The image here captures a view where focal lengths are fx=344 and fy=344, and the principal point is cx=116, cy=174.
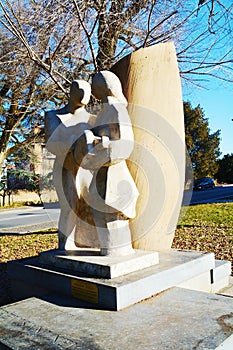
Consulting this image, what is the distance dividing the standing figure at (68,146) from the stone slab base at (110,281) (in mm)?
445

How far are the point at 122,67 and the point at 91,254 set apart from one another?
7.74ft

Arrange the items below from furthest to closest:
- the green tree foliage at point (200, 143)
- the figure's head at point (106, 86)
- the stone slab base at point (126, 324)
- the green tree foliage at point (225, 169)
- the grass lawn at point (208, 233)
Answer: the green tree foliage at point (225, 169), the green tree foliage at point (200, 143), the grass lawn at point (208, 233), the figure's head at point (106, 86), the stone slab base at point (126, 324)

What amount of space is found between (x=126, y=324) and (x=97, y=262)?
0.67m

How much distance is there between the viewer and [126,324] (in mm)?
2428

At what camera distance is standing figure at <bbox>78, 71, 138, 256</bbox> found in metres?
2.95

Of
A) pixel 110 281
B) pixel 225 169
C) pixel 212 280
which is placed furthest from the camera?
pixel 225 169

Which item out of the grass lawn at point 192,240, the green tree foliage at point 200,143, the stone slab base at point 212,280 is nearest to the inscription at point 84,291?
the stone slab base at point 212,280

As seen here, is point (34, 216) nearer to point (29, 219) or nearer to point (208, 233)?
point (29, 219)

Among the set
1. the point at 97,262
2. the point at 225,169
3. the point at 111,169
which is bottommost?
the point at 97,262

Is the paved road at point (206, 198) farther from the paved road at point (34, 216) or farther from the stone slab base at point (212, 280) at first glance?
the stone slab base at point (212, 280)

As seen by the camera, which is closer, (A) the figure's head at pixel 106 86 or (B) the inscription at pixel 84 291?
(B) the inscription at pixel 84 291

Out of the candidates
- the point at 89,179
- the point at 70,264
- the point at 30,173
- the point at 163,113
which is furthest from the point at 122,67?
the point at 30,173

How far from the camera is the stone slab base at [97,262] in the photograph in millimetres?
2887

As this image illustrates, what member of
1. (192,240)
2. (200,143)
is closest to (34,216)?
(192,240)
